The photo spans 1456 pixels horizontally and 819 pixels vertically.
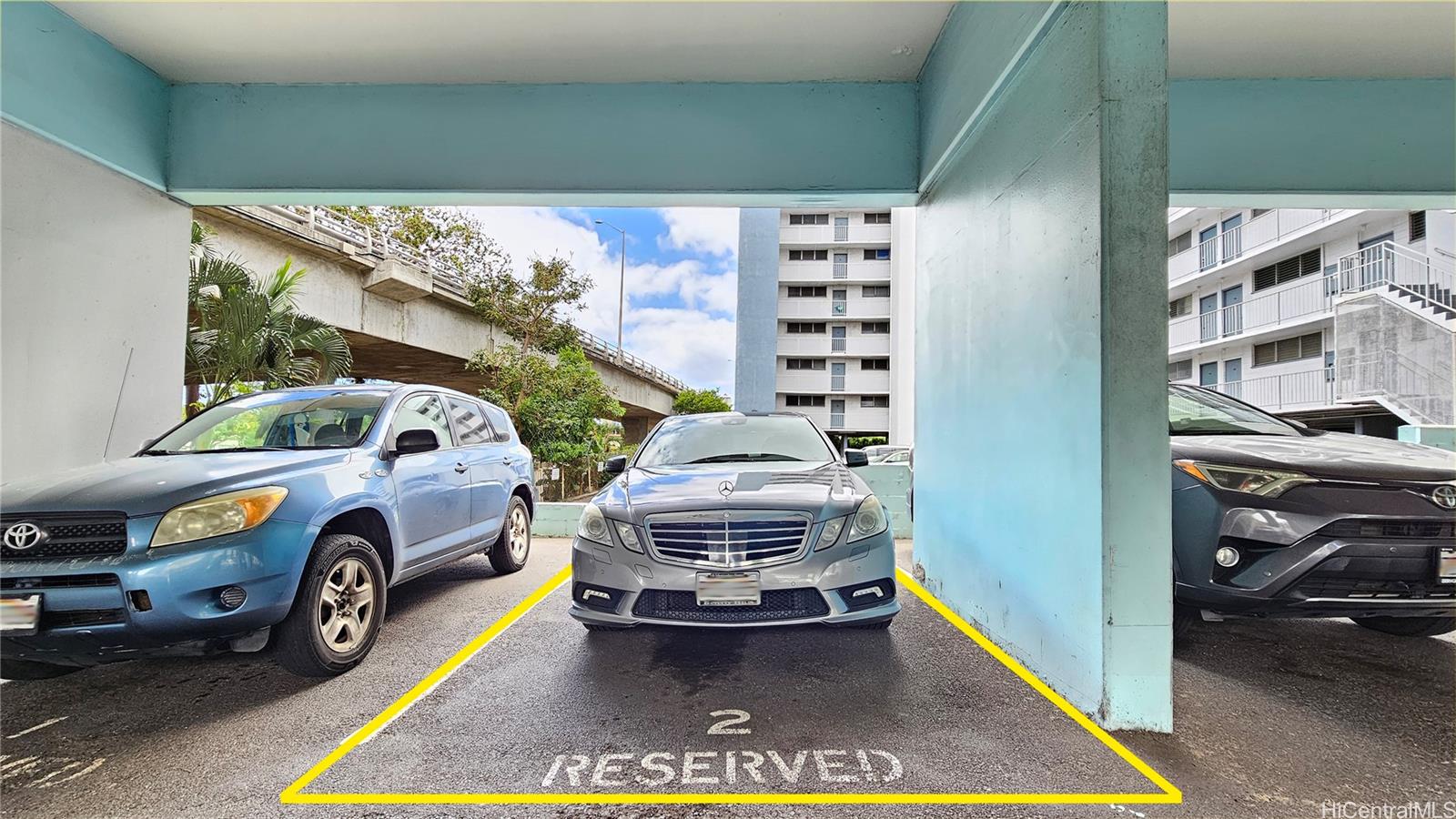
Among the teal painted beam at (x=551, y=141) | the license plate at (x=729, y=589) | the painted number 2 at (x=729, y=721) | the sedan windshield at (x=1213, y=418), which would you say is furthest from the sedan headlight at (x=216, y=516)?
the sedan windshield at (x=1213, y=418)

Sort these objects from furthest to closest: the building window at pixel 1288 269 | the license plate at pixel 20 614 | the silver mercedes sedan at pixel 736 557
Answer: the building window at pixel 1288 269 → the silver mercedes sedan at pixel 736 557 → the license plate at pixel 20 614

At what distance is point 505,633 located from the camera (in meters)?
4.52

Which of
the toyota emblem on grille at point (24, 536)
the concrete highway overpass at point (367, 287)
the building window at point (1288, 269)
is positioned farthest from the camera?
the building window at point (1288, 269)

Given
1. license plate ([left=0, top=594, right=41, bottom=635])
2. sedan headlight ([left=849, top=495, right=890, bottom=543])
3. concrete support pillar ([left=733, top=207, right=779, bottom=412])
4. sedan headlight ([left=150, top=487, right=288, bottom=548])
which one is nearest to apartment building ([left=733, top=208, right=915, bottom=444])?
concrete support pillar ([left=733, top=207, right=779, bottom=412])

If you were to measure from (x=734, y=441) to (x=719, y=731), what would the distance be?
7.66 ft

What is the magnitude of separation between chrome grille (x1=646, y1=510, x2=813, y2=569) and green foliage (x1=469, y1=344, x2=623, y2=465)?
36.9 feet

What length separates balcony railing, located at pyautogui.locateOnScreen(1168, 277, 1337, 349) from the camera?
→ 59.0 ft

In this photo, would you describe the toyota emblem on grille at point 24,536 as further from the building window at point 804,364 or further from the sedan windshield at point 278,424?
the building window at point 804,364

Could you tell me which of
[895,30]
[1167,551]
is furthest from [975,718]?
[895,30]

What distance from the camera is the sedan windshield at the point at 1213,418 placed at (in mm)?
4297

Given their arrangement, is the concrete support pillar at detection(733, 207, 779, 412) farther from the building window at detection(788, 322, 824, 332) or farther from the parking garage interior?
the parking garage interior

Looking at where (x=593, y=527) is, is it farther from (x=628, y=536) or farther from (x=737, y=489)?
(x=737, y=489)

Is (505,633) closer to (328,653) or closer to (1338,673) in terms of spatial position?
(328,653)

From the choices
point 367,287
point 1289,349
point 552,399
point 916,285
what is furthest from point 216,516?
point 1289,349
